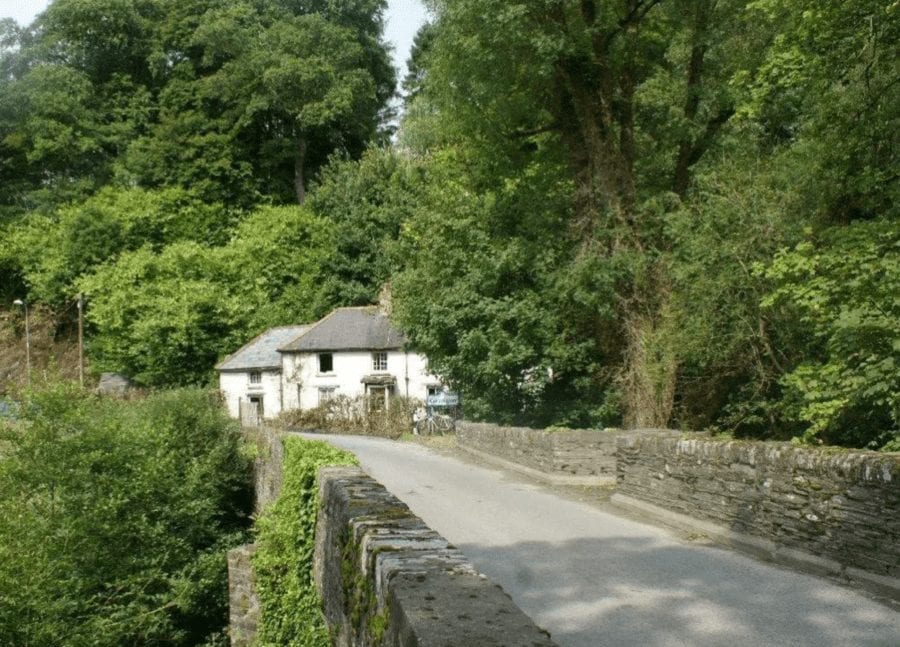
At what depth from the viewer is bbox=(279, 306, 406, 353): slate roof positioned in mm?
45719

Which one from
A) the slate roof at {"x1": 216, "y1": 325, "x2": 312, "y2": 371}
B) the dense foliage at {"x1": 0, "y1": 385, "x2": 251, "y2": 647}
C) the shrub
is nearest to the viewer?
the dense foliage at {"x1": 0, "y1": 385, "x2": 251, "y2": 647}

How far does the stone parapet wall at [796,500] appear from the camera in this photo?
25.7 feet

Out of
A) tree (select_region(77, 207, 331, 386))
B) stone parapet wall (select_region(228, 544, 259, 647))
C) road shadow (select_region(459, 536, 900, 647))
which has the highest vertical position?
tree (select_region(77, 207, 331, 386))

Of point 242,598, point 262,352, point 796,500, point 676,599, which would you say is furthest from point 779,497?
point 262,352

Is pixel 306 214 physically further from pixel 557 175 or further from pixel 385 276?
pixel 557 175

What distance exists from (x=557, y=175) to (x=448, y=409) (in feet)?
62.4

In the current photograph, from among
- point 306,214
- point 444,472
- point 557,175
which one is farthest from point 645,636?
point 306,214

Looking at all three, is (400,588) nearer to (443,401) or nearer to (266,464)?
(266,464)

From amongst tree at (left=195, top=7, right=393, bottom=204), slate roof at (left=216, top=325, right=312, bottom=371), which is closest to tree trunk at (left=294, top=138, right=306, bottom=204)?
tree at (left=195, top=7, right=393, bottom=204)

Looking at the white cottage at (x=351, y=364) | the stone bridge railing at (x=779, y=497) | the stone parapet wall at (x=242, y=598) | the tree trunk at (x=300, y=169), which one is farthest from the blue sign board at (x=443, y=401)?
the stone bridge railing at (x=779, y=497)

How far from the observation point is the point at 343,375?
46.2 metres

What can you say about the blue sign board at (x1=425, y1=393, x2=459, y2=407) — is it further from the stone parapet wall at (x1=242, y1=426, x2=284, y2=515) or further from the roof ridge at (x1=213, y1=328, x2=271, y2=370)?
the stone parapet wall at (x1=242, y1=426, x2=284, y2=515)

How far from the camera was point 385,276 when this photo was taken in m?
52.1

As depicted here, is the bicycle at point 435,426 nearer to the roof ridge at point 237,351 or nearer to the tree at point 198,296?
the roof ridge at point 237,351
